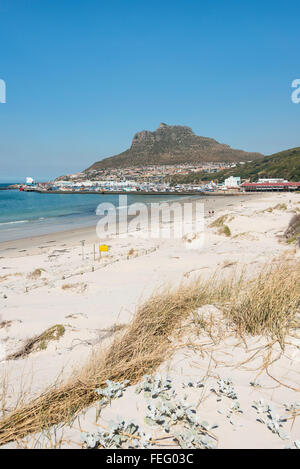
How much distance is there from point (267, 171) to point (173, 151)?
244 ft

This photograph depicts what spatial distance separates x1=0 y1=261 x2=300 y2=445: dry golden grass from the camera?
1756 mm

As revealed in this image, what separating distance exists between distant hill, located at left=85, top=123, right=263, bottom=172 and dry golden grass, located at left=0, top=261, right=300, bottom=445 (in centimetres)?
15046

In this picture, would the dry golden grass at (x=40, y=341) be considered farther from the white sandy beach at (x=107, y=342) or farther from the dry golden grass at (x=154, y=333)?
the dry golden grass at (x=154, y=333)

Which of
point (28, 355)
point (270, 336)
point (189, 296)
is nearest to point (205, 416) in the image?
point (270, 336)

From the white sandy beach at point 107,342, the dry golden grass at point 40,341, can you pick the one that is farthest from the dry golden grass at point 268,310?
the dry golden grass at point 40,341

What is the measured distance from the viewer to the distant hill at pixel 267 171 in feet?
292

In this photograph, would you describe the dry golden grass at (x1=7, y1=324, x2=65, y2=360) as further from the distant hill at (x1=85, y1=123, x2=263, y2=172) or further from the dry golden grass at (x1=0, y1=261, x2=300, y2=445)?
the distant hill at (x1=85, y1=123, x2=263, y2=172)

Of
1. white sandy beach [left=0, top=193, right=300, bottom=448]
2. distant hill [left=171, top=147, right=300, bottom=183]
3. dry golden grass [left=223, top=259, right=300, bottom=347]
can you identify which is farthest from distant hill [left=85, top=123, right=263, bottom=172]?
dry golden grass [left=223, top=259, right=300, bottom=347]

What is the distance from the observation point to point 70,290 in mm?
5754

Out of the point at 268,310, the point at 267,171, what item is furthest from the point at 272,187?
the point at 268,310

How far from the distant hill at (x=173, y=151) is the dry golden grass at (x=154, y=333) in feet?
494

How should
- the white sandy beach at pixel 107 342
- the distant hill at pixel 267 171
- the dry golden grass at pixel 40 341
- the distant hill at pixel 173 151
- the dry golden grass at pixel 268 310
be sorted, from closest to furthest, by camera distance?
the white sandy beach at pixel 107 342
the dry golden grass at pixel 268 310
the dry golden grass at pixel 40 341
the distant hill at pixel 267 171
the distant hill at pixel 173 151

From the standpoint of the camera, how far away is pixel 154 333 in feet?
9.18
